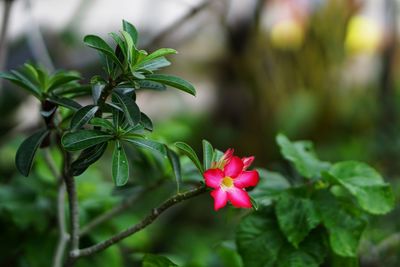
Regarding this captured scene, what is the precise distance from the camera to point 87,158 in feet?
2.28

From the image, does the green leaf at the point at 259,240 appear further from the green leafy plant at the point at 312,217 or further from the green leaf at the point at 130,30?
the green leaf at the point at 130,30

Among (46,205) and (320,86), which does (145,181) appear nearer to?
(46,205)

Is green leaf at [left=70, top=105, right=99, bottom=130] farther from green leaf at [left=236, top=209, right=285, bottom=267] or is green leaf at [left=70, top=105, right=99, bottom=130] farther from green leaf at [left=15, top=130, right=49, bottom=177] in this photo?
green leaf at [left=236, top=209, right=285, bottom=267]

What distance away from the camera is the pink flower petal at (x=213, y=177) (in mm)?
639

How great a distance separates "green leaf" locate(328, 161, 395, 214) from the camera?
841 millimetres

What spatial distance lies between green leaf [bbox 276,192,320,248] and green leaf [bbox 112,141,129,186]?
26 centimetres

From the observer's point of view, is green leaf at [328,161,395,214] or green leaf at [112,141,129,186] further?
green leaf at [328,161,395,214]

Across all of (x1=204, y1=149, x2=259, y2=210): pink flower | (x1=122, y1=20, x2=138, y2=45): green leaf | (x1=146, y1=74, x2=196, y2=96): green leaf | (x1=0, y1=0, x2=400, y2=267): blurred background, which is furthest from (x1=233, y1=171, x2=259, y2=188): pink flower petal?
(x1=0, y1=0, x2=400, y2=267): blurred background

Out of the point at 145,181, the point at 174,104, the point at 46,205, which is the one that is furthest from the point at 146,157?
the point at 174,104

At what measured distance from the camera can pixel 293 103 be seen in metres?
3.06

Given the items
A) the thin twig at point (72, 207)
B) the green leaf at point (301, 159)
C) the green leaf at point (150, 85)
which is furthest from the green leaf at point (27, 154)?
the green leaf at point (301, 159)

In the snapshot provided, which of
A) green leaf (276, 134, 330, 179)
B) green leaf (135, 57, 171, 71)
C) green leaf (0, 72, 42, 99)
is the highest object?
green leaf (135, 57, 171, 71)

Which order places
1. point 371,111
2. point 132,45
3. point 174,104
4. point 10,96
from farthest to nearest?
point 174,104
point 371,111
point 10,96
point 132,45

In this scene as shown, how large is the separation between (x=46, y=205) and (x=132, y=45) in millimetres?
497
